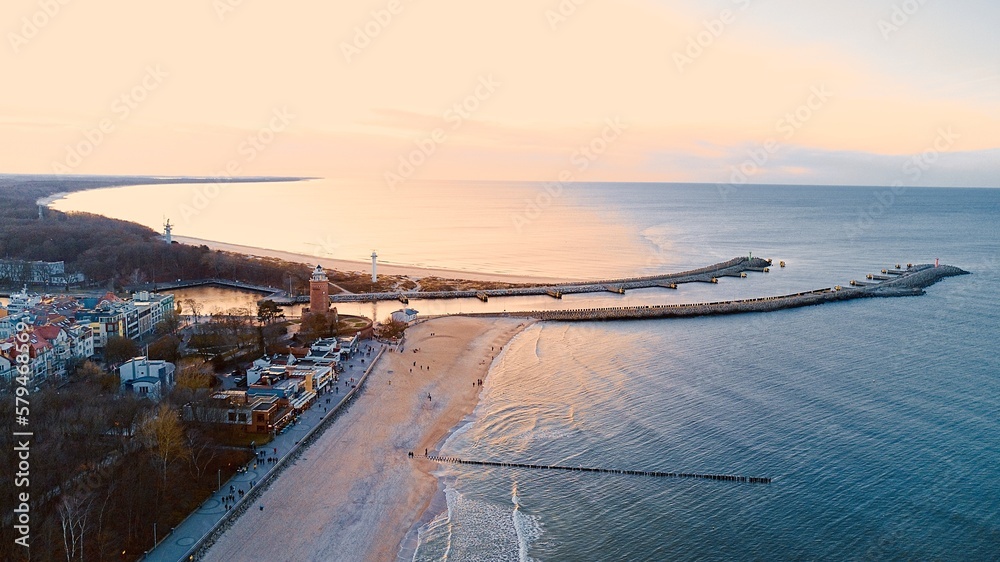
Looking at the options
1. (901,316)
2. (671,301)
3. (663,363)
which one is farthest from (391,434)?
(901,316)

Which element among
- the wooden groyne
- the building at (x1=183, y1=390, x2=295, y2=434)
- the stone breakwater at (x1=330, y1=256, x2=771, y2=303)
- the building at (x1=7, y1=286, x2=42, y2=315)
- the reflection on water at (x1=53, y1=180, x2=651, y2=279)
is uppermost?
the reflection on water at (x1=53, y1=180, x2=651, y2=279)

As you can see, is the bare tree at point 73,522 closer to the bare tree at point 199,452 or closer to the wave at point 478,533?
the bare tree at point 199,452

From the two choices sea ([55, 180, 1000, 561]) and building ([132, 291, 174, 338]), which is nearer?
sea ([55, 180, 1000, 561])

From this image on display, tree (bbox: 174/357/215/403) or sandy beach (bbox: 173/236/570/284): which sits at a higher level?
sandy beach (bbox: 173/236/570/284)

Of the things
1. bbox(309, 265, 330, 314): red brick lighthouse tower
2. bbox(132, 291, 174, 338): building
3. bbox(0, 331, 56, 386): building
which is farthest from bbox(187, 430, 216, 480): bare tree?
bbox(309, 265, 330, 314): red brick lighthouse tower

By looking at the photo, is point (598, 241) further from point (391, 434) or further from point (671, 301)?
point (391, 434)

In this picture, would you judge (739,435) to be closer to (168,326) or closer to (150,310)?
(168,326)

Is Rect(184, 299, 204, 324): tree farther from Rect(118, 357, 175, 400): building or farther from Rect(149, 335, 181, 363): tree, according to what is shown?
Rect(118, 357, 175, 400): building
